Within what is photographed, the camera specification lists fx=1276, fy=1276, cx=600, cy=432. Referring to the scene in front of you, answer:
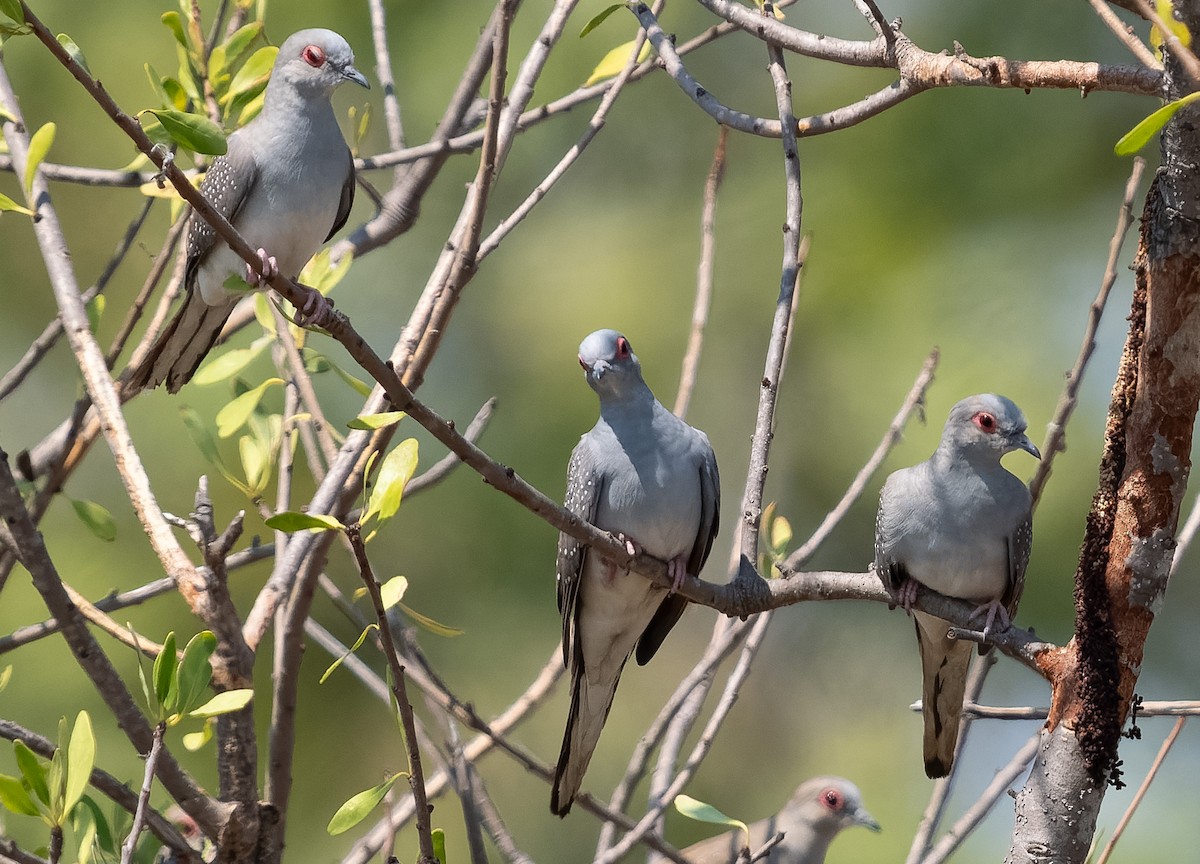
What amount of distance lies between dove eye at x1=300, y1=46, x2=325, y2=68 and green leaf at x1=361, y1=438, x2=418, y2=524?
233 cm

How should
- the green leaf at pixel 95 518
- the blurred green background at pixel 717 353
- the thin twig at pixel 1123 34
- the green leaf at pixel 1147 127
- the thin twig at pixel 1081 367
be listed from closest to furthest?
the green leaf at pixel 1147 127, the thin twig at pixel 1123 34, the thin twig at pixel 1081 367, the green leaf at pixel 95 518, the blurred green background at pixel 717 353

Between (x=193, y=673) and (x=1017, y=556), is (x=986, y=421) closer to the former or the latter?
(x=1017, y=556)

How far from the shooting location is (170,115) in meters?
1.94

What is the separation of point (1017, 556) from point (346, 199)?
7.85ft

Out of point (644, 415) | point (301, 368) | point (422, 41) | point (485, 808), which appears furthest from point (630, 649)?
point (422, 41)

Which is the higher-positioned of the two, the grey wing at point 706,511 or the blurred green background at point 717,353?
the blurred green background at point 717,353

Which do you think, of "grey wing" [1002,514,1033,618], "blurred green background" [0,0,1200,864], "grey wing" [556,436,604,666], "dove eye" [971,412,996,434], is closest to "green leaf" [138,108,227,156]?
"grey wing" [556,436,604,666]

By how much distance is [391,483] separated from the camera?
1957 mm

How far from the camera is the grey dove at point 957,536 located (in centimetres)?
375

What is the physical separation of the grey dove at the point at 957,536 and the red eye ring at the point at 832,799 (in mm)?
1543

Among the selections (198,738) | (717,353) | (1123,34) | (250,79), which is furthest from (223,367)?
(717,353)

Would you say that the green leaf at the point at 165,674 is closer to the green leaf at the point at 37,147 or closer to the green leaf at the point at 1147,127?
the green leaf at the point at 37,147

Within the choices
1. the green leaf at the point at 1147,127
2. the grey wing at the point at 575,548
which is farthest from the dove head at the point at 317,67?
the green leaf at the point at 1147,127

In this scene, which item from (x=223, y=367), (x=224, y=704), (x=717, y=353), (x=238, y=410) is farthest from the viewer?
(x=717, y=353)
